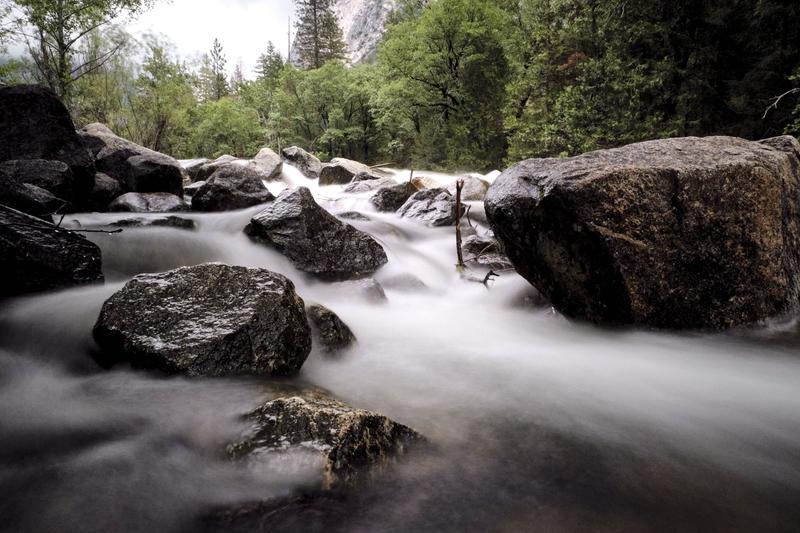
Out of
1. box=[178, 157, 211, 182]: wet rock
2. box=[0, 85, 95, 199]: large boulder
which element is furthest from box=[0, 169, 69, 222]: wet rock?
box=[178, 157, 211, 182]: wet rock

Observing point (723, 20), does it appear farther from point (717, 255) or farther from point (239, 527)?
point (239, 527)

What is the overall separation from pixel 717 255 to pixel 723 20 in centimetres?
1360

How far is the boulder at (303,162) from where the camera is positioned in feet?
79.8

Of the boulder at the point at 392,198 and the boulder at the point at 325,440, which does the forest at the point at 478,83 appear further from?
the boulder at the point at 325,440

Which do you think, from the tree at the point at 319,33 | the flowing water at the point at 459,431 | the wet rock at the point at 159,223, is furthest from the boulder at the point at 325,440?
the tree at the point at 319,33

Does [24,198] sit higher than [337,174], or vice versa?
[24,198]

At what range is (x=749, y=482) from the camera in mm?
2197

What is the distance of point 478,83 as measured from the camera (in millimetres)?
24000

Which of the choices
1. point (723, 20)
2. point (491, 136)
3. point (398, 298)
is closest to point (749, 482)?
point (398, 298)

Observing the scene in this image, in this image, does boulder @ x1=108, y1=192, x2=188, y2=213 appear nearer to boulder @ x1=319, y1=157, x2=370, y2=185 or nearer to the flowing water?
the flowing water

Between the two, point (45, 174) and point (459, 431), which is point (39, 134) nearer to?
point (45, 174)

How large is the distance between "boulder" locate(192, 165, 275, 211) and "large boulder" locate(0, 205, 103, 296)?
18.2 ft

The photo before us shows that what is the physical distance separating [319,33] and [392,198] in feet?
154

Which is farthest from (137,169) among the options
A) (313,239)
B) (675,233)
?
(675,233)
